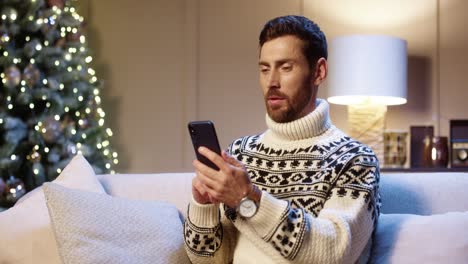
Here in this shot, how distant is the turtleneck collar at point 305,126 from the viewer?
1.69 meters

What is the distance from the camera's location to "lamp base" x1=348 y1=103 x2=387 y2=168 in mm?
3367

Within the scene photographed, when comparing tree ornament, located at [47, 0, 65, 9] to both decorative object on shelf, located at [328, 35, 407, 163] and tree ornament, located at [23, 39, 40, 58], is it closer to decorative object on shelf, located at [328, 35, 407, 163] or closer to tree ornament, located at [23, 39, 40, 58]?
tree ornament, located at [23, 39, 40, 58]

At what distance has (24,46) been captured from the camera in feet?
11.8

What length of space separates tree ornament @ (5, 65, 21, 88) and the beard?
85.2 inches

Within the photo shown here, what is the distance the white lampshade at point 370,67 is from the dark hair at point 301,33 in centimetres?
A: 158

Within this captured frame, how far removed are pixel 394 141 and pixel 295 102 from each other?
71.5 inches

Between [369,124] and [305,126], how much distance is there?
179 centimetres

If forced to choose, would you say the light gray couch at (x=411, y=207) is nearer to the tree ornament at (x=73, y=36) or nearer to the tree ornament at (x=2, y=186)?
the tree ornament at (x=2, y=186)

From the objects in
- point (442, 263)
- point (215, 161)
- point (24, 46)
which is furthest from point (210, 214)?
point (24, 46)

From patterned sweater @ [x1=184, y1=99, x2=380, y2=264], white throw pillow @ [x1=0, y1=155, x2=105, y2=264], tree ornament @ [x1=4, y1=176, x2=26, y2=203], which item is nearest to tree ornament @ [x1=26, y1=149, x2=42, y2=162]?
tree ornament @ [x1=4, y1=176, x2=26, y2=203]

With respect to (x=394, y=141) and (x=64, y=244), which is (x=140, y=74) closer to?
(x=394, y=141)

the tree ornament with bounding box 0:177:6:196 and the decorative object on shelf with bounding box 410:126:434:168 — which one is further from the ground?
the decorative object on shelf with bounding box 410:126:434:168

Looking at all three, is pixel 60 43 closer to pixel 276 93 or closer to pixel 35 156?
→ pixel 35 156

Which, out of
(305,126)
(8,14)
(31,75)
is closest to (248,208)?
(305,126)
